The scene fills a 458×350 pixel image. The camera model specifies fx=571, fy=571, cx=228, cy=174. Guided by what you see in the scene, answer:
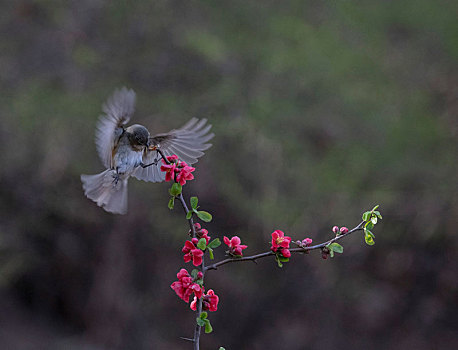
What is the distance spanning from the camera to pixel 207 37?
18.8ft

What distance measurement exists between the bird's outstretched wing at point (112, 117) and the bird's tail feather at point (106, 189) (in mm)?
127

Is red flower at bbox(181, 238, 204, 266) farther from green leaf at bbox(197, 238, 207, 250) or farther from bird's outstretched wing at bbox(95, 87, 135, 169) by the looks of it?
bird's outstretched wing at bbox(95, 87, 135, 169)

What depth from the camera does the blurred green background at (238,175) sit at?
5.25m

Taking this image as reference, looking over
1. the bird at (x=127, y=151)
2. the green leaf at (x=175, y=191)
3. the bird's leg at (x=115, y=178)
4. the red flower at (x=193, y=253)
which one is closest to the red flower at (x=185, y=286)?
the red flower at (x=193, y=253)

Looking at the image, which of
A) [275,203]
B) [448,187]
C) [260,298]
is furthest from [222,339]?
[448,187]

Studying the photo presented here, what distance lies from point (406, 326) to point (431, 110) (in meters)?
2.33

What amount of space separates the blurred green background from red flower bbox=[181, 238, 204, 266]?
12.6ft

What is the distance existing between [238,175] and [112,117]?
363 cm

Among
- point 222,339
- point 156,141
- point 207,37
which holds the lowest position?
point 156,141

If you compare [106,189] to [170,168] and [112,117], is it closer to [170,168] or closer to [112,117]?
[112,117]

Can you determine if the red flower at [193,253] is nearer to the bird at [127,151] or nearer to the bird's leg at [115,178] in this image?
the bird at [127,151]

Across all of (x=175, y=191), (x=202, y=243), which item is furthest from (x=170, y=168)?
(x=202, y=243)

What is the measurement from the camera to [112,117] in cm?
209

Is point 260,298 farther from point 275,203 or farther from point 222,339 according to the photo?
point 275,203
